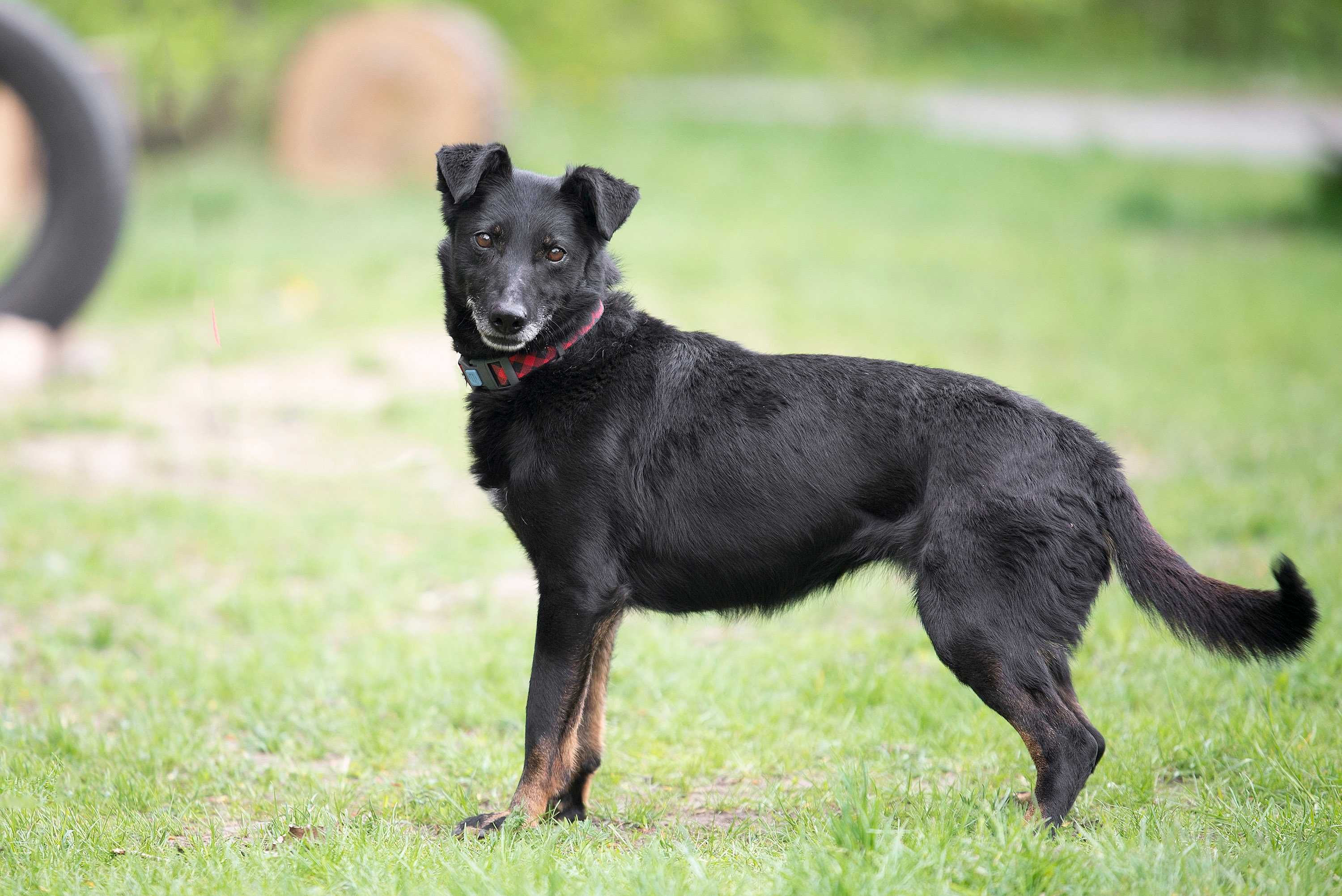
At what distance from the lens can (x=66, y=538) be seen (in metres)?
5.98

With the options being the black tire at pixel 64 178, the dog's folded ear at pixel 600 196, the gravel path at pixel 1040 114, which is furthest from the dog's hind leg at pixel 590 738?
the gravel path at pixel 1040 114

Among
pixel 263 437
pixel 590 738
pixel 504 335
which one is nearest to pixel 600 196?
pixel 504 335

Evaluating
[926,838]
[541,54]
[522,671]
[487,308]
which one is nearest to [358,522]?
[522,671]

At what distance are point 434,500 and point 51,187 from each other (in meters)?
4.16

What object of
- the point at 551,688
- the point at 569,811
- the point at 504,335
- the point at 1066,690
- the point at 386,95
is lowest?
the point at 569,811

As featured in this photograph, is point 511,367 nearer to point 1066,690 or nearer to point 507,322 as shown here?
point 507,322

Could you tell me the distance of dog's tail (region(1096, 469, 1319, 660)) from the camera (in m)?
3.11

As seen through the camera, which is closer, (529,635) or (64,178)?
(529,635)

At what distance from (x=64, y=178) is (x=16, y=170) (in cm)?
654

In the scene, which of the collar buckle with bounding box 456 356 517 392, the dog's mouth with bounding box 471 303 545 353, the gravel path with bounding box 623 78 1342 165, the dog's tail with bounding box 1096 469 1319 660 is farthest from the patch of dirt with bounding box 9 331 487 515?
the gravel path with bounding box 623 78 1342 165

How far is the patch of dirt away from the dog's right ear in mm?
3419

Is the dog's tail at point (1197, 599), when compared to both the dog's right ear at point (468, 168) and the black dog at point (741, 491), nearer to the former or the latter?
Answer: the black dog at point (741, 491)

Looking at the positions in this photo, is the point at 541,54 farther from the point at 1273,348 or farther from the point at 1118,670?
the point at 1118,670

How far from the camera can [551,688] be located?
10.8 ft
